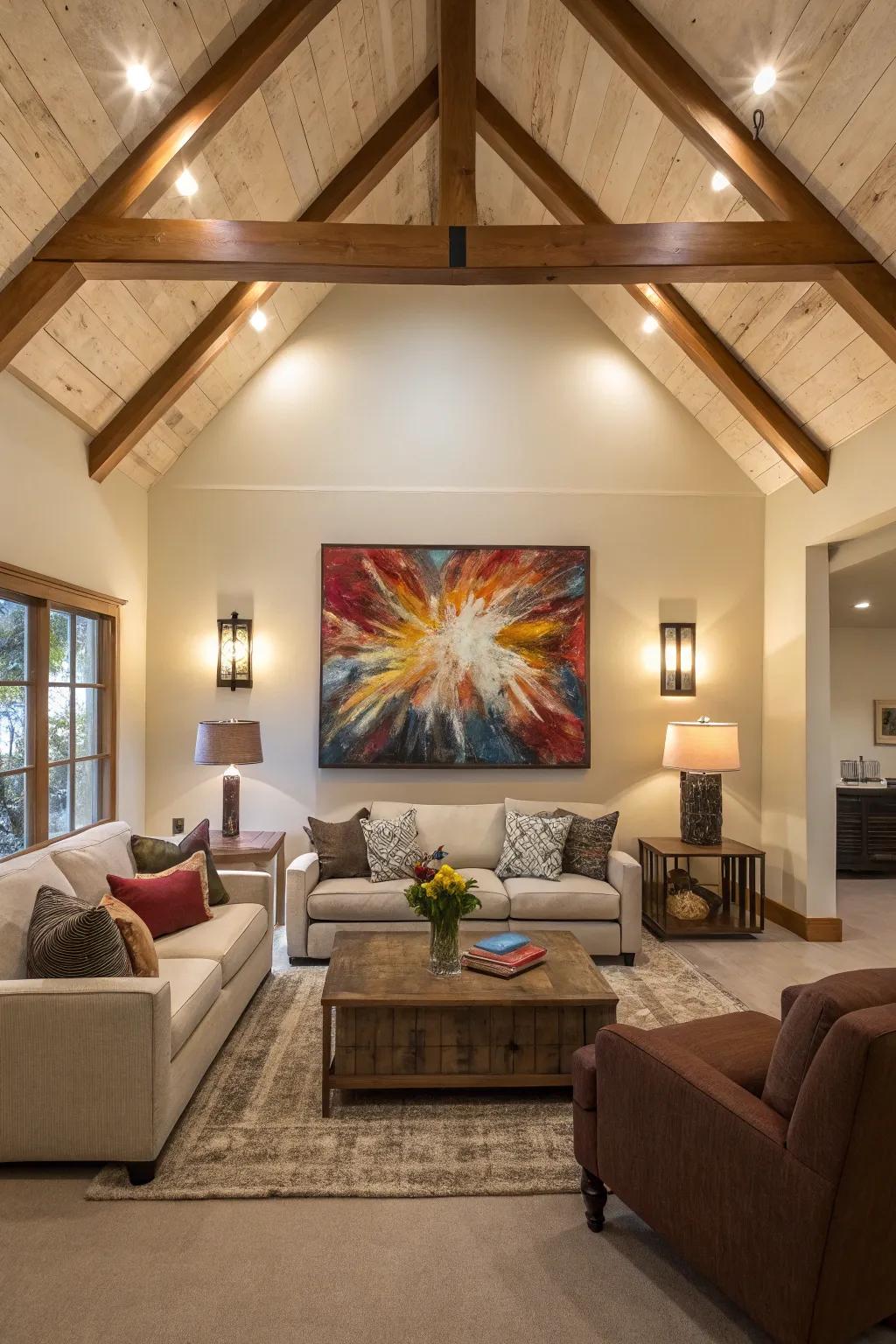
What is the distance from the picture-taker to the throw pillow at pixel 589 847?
474 centimetres

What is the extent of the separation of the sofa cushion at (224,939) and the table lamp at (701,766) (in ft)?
9.02

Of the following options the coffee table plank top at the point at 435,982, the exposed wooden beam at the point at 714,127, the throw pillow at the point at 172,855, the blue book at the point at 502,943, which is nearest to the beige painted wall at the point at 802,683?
the exposed wooden beam at the point at 714,127

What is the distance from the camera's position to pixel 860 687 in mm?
7672

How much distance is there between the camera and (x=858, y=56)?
2939mm

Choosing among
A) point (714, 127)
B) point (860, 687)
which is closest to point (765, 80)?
point (714, 127)

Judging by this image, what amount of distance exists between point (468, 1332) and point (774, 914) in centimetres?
418

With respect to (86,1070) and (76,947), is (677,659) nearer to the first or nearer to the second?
(76,947)

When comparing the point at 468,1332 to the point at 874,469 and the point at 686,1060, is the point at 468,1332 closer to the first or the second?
the point at 686,1060

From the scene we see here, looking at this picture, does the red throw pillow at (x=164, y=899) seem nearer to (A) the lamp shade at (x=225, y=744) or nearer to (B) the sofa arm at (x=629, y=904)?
(A) the lamp shade at (x=225, y=744)

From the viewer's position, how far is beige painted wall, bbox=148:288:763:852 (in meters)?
5.57

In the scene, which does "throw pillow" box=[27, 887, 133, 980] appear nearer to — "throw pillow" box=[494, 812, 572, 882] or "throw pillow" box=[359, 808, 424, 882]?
"throw pillow" box=[359, 808, 424, 882]

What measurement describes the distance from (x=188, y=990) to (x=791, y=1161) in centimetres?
207

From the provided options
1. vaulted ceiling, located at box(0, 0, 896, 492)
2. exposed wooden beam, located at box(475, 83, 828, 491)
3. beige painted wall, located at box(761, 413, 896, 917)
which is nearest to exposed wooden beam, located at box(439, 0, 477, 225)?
vaulted ceiling, located at box(0, 0, 896, 492)

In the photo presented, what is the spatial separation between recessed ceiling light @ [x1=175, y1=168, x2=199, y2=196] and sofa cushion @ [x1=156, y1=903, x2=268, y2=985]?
3328 mm
